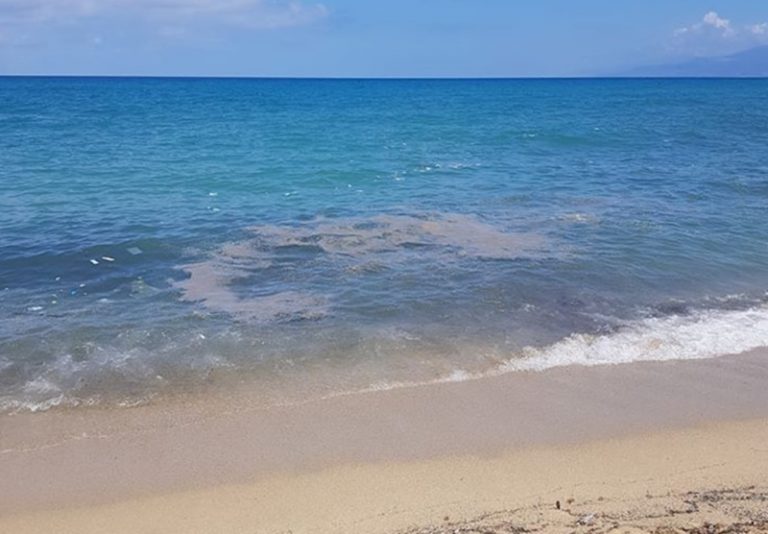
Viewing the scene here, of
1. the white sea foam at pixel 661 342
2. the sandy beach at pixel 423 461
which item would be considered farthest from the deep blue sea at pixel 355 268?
the sandy beach at pixel 423 461

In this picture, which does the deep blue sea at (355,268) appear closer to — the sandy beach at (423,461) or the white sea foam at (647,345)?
the white sea foam at (647,345)

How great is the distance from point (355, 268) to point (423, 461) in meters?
6.85

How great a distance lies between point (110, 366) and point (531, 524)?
20.9 ft

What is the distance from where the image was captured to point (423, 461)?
25.6ft

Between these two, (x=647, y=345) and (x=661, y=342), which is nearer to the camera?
(x=647, y=345)

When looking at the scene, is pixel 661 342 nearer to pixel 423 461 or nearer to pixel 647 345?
pixel 647 345

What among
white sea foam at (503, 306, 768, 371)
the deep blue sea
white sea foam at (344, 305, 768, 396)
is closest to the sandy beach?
white sea foam at (344, 305, 768, 396)

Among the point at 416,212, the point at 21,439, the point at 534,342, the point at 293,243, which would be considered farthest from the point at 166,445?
the point at 416,212

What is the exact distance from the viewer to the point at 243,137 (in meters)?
38.6

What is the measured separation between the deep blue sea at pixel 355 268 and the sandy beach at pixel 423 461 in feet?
2.35

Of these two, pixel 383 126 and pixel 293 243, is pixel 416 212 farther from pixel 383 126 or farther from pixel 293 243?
pixel 383 126

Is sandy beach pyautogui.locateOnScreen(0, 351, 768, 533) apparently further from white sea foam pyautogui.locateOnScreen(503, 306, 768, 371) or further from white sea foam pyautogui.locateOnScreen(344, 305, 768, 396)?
white sea foam pyautogui.locateOnScreen(503, 306, 768, 371)

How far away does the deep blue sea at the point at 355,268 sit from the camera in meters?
10.4

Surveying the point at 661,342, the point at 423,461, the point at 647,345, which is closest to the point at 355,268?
the point at 647,345
